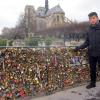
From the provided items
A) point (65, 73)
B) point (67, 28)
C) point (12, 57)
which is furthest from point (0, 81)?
point (67, 28)

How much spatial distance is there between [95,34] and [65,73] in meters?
1.30

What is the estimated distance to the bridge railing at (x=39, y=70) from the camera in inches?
215

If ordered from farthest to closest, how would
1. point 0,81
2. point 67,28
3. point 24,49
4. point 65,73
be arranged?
point 67,28
point 65,73
point 24,49
point 0,81

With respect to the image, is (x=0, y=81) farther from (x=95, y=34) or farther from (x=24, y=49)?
(x=95, y=34)

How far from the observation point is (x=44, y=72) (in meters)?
6.16

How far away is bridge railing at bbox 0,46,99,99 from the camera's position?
215 inches

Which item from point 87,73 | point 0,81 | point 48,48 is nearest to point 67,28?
point 87,73

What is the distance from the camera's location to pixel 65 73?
6.62 m

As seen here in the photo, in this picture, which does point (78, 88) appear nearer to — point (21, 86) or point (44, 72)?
point (44, 72)

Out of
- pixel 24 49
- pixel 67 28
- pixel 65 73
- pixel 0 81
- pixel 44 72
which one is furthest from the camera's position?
pixel 67 28

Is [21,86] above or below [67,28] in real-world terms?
below

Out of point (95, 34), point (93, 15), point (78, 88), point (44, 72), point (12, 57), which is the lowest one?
point (78, 88)

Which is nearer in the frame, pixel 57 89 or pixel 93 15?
pixel 93 15

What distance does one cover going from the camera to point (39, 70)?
6031 mm
